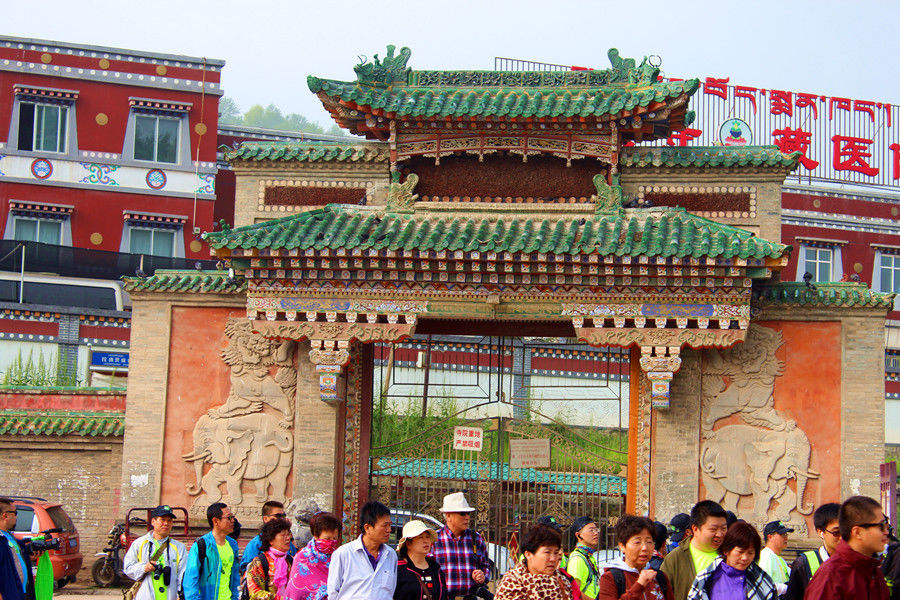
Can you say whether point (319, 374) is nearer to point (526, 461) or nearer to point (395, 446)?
point (395, 446)

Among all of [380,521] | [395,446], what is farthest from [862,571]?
[395,446]

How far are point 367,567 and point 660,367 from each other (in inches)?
284

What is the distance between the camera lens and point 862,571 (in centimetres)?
649

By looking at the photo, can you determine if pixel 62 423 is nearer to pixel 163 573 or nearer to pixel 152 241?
pixel 163 573


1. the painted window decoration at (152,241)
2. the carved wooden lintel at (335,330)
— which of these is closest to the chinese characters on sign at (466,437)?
the carved wooden lintel at (335,330)

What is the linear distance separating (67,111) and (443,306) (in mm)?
19684

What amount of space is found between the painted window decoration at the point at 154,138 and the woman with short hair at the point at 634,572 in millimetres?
25824

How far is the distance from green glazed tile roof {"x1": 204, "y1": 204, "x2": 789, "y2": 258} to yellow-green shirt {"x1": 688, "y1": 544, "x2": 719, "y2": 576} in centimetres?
638

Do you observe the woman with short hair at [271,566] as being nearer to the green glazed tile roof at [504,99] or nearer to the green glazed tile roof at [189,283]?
the green glazed tile roof at [189,283]

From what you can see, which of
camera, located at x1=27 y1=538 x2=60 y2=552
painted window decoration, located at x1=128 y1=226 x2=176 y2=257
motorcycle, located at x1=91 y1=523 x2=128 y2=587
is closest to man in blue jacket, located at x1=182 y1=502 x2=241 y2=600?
camera, located at x1=27 y1=538 x2=60 y2=552

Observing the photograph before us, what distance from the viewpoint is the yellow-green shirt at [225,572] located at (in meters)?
10.4

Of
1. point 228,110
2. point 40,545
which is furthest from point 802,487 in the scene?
point 228,110

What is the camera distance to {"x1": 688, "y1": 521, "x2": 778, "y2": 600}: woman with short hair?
295 inches

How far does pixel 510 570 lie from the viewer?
7680 millimetres
